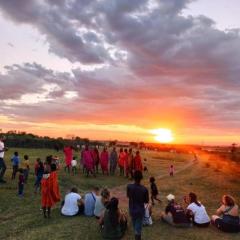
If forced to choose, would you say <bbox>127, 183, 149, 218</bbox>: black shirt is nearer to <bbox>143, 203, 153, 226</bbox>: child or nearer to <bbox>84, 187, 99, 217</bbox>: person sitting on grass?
<bbox>143, 203, 153, 226</bbox>: child

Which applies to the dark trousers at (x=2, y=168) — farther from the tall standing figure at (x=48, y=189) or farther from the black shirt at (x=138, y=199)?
the black shirt at (x=138, y=199)

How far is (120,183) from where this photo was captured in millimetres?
28703

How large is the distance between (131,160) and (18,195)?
1220 cm

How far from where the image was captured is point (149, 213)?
1561 cm

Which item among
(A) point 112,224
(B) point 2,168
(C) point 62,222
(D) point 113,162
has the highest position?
(D) point 113,162

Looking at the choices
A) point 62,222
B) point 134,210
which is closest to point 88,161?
point 62,222

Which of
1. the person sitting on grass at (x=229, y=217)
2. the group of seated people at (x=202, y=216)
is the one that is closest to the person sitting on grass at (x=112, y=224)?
the group of seated people at (x=202, y=216)

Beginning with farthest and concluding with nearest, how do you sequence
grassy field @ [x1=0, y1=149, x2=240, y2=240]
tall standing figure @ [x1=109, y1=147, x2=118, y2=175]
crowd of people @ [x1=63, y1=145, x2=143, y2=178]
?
1. tall standing figure @ [x1=109, y1=147, x2=118, y2=175]
2. crowd of people @ [x1=63, y1=145, x2=143, y2=178]
3. grassy field @ [x1=0, y1=149, x2=240, y2=240]

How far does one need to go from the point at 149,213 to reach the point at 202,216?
2045 millimetres

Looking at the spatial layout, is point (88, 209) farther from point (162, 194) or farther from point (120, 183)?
point (120, 183)

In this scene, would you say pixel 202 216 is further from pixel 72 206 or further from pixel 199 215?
pixel 72 206

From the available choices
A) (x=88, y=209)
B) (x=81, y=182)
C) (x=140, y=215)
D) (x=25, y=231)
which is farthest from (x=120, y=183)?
(x=140, y=215)

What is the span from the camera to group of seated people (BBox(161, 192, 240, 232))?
1498 cm

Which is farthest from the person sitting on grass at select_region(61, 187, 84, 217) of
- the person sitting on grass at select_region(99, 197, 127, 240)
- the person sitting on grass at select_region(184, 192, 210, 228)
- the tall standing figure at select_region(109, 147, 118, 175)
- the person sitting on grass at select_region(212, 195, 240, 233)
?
the tall standing figure at select_region(109, 147, 118, 175)
